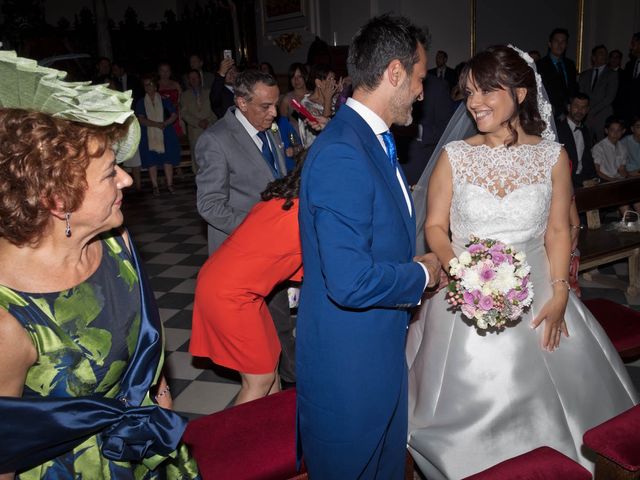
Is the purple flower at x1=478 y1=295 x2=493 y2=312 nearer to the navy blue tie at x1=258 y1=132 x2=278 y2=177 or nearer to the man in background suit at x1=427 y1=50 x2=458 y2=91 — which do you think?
the navy blue tie at x1=258 y1=132 x2=278 y2=177

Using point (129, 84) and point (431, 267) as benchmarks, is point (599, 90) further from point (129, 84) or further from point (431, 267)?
point (431, 267)

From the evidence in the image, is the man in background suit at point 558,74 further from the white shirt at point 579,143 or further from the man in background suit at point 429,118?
the man in background suit at point 429,118

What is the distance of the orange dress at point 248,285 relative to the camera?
240cm

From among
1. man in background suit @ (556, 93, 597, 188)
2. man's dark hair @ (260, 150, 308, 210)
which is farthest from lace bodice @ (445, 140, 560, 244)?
man in background suit @ (556, 93, 597, 188)

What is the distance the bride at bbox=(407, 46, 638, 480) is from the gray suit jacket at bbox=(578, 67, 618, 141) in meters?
7.95

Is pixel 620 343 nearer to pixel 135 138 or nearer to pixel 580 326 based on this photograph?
pixel 580 326

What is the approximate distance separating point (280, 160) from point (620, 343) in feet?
7.28

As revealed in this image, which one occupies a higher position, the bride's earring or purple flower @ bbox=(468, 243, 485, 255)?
the bride's earring

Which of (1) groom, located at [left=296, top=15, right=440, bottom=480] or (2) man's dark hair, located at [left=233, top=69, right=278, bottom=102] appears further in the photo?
(2) man's dark hair, located at [left=233, top=69, right=278, bottom=102]

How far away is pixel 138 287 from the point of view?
1.62 metres

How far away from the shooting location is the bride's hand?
2418 millimetres

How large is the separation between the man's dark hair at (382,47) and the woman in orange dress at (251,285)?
0.71m

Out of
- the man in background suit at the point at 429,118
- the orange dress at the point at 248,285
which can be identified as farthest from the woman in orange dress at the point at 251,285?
the man in background suit at the point at 429,118

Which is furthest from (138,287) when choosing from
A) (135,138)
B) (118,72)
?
(118,72)
